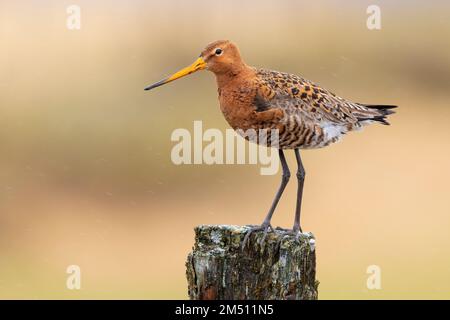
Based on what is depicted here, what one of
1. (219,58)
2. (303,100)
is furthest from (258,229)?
(219,58)

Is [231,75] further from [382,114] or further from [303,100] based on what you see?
[382,114]

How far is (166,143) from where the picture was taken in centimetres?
2188

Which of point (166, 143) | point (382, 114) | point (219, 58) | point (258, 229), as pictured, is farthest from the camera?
point (166, 143)

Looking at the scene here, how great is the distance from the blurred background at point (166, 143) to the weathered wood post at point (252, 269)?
26.3 feet

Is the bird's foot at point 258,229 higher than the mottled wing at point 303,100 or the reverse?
the reverse

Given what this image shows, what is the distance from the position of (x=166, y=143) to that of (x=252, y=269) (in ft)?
44.7

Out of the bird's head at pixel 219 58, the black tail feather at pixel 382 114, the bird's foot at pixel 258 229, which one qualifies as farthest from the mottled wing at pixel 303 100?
the bird's foot at pixel 258 229

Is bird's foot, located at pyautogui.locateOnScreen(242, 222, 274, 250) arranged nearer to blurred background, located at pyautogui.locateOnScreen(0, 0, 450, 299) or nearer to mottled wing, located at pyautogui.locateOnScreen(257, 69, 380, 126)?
mottled wing, located at pyautogui.locateOnScreen(257, 69, 380, 126)

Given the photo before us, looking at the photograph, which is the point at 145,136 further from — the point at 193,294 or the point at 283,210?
the point at 193,294

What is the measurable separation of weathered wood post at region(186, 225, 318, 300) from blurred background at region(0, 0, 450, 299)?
8.02 metres

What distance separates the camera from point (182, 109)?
22.7m

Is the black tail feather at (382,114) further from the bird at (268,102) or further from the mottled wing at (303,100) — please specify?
the bird at (268,102)

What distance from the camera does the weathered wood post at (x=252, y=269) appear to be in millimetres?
8242

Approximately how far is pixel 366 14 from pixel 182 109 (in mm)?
9473
